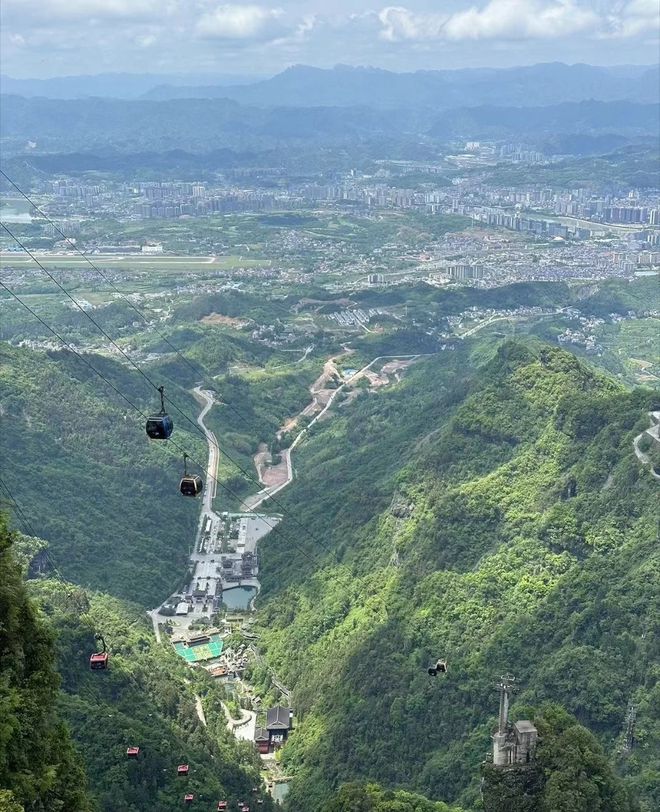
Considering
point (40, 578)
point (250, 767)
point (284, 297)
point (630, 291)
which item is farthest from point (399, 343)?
point (250, 767)

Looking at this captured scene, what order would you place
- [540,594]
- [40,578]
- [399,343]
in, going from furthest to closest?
[399,343], [40,578], [540,594]

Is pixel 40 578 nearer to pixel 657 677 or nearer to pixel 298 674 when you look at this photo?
pixel 298 674

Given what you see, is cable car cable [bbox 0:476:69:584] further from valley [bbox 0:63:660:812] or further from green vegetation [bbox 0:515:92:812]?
green vegetation [bbox 0:515:92:812]

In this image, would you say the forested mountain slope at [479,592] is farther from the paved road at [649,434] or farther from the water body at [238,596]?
the water body at [238,596]

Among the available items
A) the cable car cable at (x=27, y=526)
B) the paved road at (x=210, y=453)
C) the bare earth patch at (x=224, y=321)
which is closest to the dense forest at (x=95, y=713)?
the cable car cable at (x=27, y=526)

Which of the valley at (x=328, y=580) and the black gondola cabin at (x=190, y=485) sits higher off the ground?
the black gondola cabin at (x=190, y=485)

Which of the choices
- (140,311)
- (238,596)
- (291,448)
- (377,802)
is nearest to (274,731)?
(377,802)

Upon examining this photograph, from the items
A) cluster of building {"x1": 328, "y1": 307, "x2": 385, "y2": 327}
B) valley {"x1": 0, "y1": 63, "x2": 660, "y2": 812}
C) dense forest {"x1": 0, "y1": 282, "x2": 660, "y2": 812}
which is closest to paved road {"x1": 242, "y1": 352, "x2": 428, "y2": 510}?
valley {"x1": 0, "y1": 63, "x2": 660, "y2": 812}
